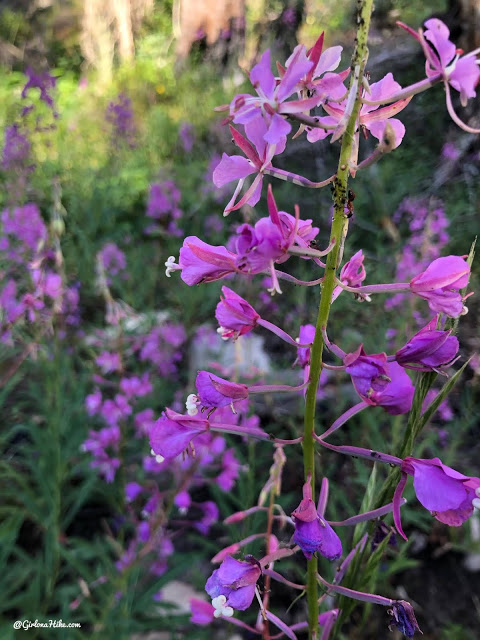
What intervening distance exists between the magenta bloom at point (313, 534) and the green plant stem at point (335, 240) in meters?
0.07

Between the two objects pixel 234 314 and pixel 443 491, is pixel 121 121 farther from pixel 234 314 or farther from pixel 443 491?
pixel 443 491

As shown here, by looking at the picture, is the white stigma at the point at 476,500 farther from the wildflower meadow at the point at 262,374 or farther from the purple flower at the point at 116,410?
the purple flower at the point at 116,410

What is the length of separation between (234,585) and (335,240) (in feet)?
1.65

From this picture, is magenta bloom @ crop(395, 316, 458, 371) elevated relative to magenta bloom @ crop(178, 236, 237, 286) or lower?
lower

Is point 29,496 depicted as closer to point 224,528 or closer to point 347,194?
point 224,528

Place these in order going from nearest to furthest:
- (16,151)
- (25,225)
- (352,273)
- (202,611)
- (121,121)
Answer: (352,273)
(202,611)
(25,225)
(16,151)
(121,121)

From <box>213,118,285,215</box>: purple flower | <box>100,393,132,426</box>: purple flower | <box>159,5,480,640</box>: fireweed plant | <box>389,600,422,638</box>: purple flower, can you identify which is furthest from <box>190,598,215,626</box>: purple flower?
<box>100,393,132,426</box>: purple flower

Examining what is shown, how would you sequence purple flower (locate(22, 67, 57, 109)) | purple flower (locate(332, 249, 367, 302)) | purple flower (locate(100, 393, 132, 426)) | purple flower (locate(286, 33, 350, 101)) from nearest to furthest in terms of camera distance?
purple flower (locate(286, 33, 350, 101)) < purple flower (locate(332, 249, 367, 302)) < purple flower (locate(100, 393, 132, 426)) < purple flower (locate(22, 67, 57, 109))

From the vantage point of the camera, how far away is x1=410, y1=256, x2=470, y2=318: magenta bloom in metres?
0.70

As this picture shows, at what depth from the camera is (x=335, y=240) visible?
0.69 metres

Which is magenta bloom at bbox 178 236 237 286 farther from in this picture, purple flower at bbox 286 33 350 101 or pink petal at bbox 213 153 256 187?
purple flower at bbox 286 33 350 101

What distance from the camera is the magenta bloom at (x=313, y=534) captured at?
662mm

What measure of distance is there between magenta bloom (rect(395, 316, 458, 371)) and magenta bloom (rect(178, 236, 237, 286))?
0.26m

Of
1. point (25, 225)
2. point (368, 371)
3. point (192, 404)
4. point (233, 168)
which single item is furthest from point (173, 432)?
point (25, 225)
